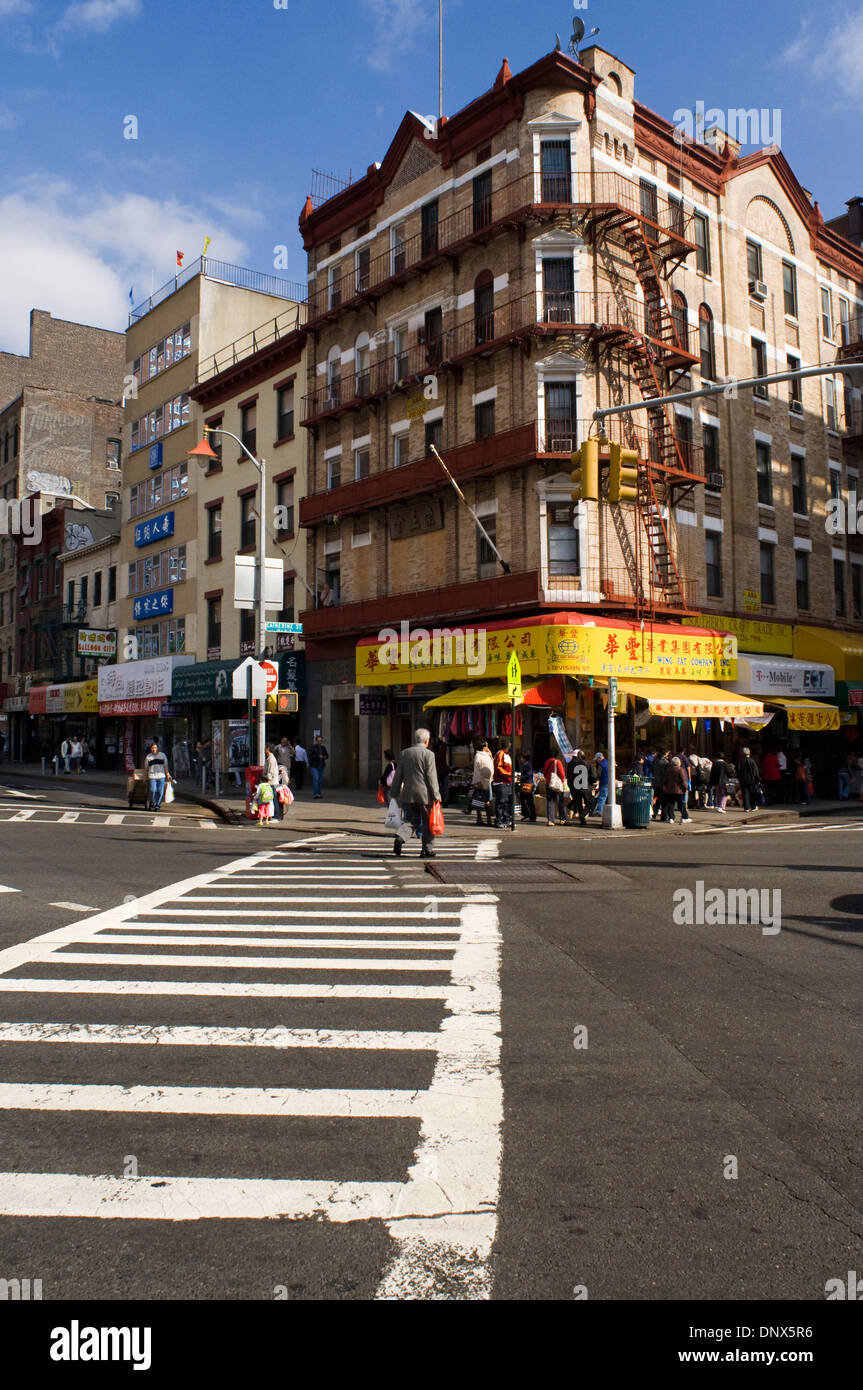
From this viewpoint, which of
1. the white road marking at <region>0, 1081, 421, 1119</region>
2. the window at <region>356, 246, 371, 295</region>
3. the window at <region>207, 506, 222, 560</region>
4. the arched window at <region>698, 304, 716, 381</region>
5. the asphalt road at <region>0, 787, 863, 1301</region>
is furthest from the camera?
the window at <region>207, 506, 222, 560</region>

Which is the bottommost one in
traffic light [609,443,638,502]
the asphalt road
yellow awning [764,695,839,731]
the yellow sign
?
the asphalt road

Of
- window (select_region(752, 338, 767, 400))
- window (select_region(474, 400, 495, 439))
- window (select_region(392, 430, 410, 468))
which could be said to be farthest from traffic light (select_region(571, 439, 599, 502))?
window (select_region(752, 338, 767, 400))

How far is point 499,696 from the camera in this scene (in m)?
25.3

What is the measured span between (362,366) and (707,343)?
37.3 feet

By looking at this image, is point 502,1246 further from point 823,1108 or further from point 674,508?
point 674,508

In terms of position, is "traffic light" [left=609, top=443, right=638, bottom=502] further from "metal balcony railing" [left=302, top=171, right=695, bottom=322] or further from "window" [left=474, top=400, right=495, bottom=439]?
"metal balcony railing" [left=302, top=171, right=695, bottom=322]

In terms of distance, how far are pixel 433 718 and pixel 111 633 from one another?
2325cm

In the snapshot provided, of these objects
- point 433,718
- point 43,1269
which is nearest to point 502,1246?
point 43,1269

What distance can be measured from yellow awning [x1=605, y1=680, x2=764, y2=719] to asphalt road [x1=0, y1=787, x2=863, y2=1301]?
1485 cm

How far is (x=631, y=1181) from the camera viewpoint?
4027 mm

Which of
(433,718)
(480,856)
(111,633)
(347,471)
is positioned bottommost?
(480,856)

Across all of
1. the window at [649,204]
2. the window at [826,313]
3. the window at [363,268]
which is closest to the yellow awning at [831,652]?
the window at [826,313]

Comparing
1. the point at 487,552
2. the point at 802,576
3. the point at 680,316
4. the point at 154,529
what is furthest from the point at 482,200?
the point at 154,529

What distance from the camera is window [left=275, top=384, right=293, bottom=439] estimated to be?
37.5 metres
